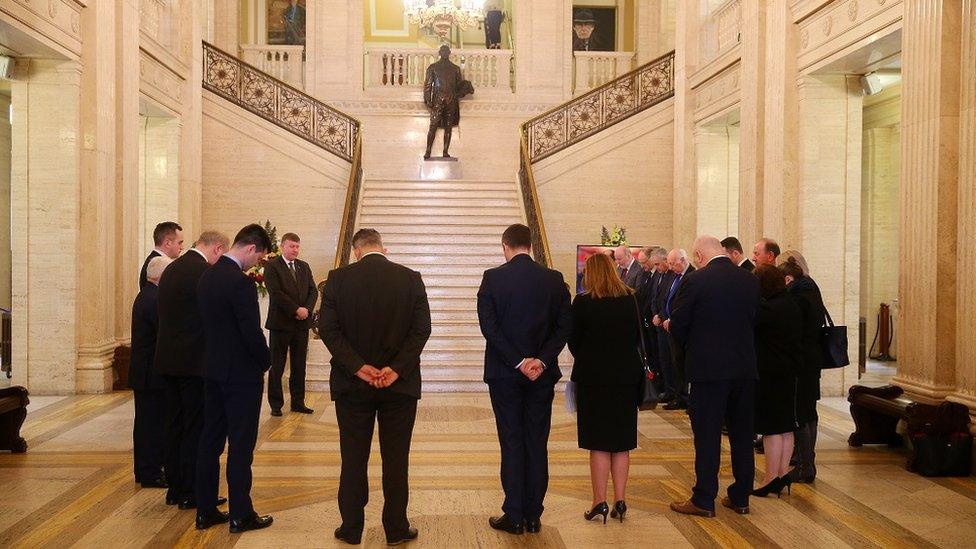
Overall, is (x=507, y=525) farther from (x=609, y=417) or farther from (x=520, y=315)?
(x=520, y=315)

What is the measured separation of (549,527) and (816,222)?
6.37 meters

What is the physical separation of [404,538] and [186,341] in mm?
1660

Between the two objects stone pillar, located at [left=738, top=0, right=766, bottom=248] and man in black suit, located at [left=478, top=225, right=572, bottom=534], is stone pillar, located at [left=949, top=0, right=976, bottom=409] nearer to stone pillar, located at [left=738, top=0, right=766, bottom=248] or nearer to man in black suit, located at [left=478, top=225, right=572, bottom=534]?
man in black suit, located at [left=478, top=225, right=572, bottom=534]

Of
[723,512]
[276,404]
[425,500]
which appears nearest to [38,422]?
[276,404]

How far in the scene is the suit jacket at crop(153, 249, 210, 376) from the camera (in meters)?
4.90

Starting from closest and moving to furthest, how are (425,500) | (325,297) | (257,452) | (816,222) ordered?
(325,297) < (425,500) < (257,452) < (816,222)

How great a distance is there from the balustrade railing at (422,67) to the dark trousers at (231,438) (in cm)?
1479

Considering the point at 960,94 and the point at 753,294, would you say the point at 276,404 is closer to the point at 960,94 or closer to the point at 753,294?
the point at 753,294

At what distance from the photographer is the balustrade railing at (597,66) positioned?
1925 cm

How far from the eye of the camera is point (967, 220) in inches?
256

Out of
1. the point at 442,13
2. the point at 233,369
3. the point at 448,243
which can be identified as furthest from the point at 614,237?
the point at 233,369

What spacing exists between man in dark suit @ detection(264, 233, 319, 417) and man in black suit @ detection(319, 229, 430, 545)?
381cm

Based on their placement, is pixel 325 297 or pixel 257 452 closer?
pixel 325 297

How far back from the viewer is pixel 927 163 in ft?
22.7
